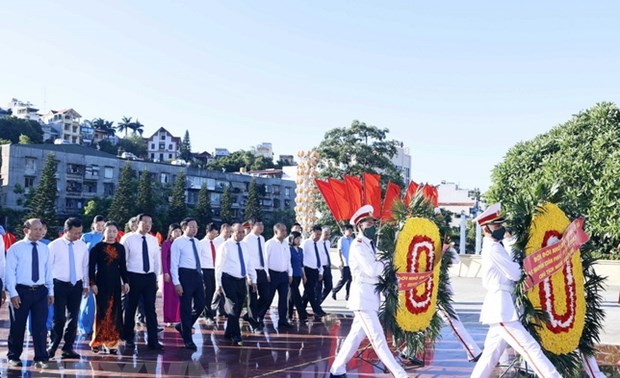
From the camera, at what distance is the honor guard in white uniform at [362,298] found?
6.26m

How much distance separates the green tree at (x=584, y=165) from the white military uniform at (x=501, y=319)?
43.5ft

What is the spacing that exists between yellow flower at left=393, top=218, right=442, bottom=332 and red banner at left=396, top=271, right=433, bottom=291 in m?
0.05

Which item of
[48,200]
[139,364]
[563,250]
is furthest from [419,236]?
[48,200]

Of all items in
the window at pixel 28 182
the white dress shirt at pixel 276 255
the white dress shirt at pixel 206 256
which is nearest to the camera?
the white dress shirt at pixel 276 255

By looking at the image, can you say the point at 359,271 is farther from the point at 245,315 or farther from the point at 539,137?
the point at 539,137

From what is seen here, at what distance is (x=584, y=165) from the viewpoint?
814 inches

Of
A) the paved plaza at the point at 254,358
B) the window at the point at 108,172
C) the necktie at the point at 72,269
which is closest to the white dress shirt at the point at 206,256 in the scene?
the paved plaza at the point at 254,358

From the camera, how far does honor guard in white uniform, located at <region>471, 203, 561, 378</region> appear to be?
5473 mm

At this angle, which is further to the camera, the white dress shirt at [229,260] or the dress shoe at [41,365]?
the white dress shirt at [229,260]

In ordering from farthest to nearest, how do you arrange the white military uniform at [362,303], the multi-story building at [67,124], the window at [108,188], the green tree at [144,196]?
the multi-story building at [67,124] < the window at [108,188] < the green tree at [144,196] < the white military uniform at [362,303]

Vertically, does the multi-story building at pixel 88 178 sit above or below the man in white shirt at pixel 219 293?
above

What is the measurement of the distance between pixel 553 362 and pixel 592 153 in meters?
16.5

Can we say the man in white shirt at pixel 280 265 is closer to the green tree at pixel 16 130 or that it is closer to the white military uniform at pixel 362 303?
the white military uniform at pixel 362 303

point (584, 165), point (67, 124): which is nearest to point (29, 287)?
point (584, 165)
